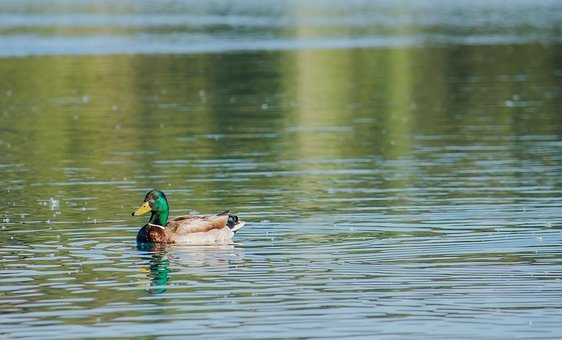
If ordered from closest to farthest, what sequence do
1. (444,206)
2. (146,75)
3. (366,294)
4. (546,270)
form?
(366,294)
(546,270)
(444,206)
(146,75)

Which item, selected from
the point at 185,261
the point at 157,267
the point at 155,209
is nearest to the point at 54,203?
the point at 155,209

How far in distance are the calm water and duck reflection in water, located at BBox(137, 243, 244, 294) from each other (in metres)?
0.05

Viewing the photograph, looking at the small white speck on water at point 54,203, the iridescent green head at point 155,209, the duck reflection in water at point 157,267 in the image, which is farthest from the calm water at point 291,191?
the iridescent green head at point 155,209

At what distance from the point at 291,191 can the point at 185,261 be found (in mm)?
6089

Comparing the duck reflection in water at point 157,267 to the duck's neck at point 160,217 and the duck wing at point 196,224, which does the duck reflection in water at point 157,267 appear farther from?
the duck's neck at point 160,217

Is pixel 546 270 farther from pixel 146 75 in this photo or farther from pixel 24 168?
pixel 146 75

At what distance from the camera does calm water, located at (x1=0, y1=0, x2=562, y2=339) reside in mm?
15445

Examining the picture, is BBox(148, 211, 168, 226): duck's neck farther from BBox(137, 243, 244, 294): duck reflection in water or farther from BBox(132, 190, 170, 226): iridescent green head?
BBox(137, 243, 244, 294): duck reflection in water

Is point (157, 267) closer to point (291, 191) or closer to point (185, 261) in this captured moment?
point (185, 261)

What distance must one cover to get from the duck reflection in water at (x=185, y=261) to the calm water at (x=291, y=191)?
49 mm

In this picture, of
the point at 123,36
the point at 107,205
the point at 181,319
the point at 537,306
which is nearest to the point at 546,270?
the point at 537,306

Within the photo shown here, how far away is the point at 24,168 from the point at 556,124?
12247mm

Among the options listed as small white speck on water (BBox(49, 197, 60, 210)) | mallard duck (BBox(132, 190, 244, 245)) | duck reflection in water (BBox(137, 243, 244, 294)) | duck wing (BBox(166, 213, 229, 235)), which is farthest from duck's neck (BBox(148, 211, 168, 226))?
small white speck on water (BBox(49, 197, 60, 210))

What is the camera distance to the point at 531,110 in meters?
38.1
